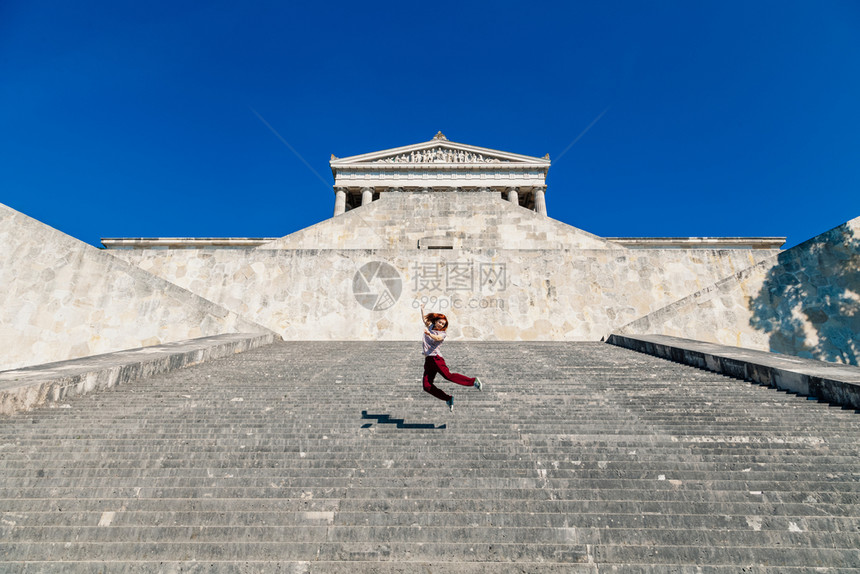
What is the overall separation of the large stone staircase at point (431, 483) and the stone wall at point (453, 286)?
19.7 feet

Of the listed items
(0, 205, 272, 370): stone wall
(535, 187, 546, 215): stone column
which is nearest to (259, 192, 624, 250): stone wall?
(0, 205, 272, 370): stone wall

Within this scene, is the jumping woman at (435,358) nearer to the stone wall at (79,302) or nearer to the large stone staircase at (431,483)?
the large stone staircase at (431,483)

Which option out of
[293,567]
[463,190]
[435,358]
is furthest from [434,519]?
[463,190]

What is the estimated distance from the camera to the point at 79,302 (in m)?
8.90

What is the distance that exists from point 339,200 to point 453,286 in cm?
2686

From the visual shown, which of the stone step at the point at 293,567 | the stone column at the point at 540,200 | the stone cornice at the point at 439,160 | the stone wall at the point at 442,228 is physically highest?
the stone cornice at the point at 439,160

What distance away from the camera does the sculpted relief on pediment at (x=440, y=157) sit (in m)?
37.0

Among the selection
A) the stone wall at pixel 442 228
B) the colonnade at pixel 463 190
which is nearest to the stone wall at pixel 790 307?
the stone wall at pixel 442 228

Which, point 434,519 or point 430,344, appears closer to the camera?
point 434,519

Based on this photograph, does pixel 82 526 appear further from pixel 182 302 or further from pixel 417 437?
pixel 182 302

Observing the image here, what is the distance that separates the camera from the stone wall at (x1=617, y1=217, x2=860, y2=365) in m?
8.35

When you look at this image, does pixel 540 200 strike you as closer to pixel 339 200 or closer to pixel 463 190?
pixel 463 190

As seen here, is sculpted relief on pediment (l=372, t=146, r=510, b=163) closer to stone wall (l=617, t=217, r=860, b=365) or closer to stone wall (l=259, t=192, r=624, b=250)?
stone wall (l=259, t=192, r=624, b=250)

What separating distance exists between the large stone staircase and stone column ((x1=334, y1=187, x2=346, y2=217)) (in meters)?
31.7
